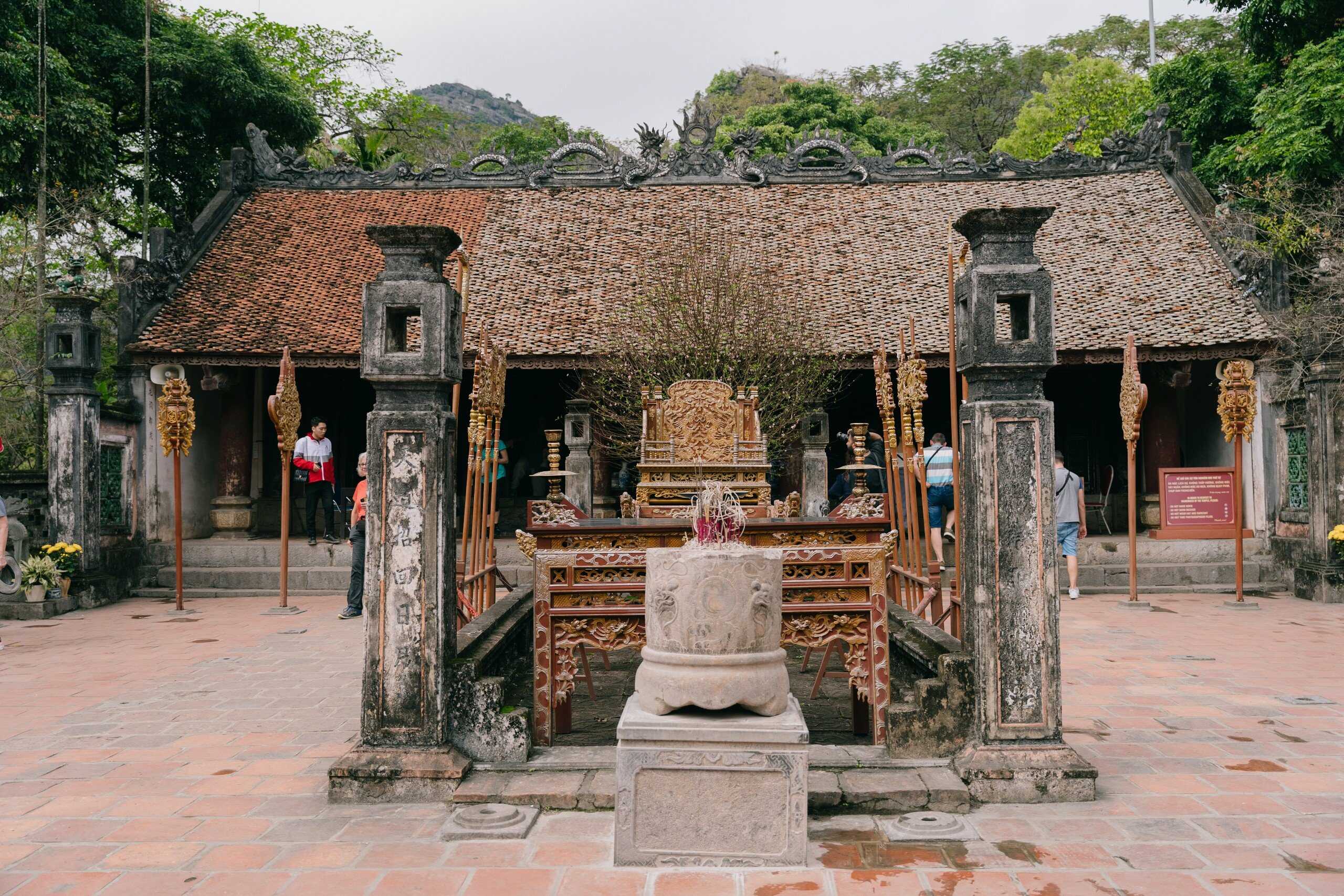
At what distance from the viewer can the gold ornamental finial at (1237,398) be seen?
986cm

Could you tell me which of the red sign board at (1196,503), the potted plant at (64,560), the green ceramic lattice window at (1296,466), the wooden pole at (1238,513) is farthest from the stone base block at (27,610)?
the green ceramic lattice window at (1296,466)

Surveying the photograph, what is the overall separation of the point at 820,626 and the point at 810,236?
12.0 meters

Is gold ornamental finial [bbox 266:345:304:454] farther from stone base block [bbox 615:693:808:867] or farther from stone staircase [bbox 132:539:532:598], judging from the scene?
stone base block [bbox 615:693:808:867]

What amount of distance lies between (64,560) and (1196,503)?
13.2 m

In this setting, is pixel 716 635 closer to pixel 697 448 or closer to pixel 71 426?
pixel 697 448

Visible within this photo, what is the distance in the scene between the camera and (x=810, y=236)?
1559 cm


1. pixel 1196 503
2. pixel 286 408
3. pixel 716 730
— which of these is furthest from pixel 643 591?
pixel 1196 503

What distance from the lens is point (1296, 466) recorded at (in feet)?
39.1

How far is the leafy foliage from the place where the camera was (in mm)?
11953

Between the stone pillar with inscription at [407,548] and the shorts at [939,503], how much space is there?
653 centimetres

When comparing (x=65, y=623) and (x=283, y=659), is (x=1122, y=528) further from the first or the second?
(x=65, y=623)

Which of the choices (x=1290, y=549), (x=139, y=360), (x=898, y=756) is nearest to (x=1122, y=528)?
(x=1290, y=549)

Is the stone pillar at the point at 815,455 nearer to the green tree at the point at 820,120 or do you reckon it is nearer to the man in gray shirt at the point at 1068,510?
the man in gray shirt at the point at 1068,510

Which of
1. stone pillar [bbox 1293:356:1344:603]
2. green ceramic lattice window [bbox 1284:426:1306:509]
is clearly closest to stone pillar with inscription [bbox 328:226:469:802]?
stone pillar [bbox 1293:356:1344:603]
